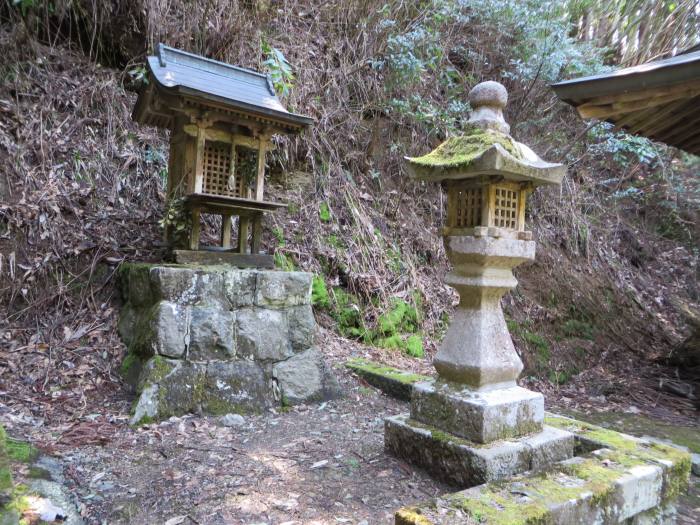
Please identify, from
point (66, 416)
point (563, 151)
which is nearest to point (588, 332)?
point (563, 151)

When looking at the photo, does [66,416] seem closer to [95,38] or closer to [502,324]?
[502,324]

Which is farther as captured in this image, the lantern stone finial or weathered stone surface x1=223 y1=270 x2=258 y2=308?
weathered stone surface x1=223 y1=270 x2=258 y2=308

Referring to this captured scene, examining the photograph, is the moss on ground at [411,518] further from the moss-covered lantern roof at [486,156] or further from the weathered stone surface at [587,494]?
the moss-covered lantern roof at [486,156]

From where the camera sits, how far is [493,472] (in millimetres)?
2479

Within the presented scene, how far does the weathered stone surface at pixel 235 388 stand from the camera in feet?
12.4

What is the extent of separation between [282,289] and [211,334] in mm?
773

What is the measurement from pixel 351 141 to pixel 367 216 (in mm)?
1513

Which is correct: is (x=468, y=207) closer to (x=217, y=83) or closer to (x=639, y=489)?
(x=639, y=489)

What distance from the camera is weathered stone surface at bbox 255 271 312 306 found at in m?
4.19

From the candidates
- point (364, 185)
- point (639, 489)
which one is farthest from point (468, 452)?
point (364, 185)

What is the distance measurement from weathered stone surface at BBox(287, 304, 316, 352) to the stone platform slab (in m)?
1.49

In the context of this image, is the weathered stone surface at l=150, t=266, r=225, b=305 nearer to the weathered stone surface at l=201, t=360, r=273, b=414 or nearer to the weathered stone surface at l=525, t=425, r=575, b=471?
the weathered stone surface at l=201, t=360, r=273, b=414

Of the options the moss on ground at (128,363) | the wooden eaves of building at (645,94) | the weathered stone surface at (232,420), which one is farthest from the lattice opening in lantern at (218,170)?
the wooden eaves of building at (645,94)

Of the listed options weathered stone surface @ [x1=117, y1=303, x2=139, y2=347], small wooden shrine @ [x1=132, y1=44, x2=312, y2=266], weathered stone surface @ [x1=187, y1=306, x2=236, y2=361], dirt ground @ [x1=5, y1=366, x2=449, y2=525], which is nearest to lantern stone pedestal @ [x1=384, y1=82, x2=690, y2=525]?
dirt ground @ [x1=5, y1=366, x2=449, y2=525]
